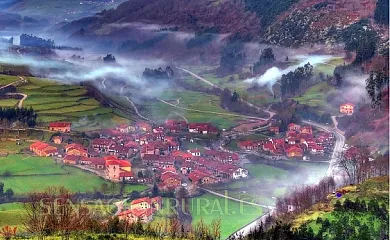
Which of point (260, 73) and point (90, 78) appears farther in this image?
point (260, 73)

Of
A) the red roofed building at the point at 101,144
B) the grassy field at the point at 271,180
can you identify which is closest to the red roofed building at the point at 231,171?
the grassy field at the point at 271,180

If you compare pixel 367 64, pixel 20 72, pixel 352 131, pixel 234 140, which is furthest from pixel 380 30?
pixel 20 72

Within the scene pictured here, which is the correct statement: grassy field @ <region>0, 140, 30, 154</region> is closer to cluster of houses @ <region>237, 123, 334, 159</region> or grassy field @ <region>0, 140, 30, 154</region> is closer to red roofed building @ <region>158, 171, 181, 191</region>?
red roofed building @ <region>158, 171, 181, 191</region>

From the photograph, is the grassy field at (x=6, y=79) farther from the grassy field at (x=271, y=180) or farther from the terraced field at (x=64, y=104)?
the grassy field at (x=271, y=180)

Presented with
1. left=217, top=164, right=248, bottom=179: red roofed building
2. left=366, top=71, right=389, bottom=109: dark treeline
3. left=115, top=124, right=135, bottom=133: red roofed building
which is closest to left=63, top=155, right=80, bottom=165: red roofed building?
left=115, top=124, right=135, bottom=133: red roofed building

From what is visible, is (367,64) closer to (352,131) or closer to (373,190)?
(352,131)

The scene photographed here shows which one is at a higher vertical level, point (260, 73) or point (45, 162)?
point (260, 73)

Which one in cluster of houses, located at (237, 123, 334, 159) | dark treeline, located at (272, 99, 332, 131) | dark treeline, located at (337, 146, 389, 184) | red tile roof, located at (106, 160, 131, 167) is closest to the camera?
dark treeline, located at (337, 146, 389, 184)
